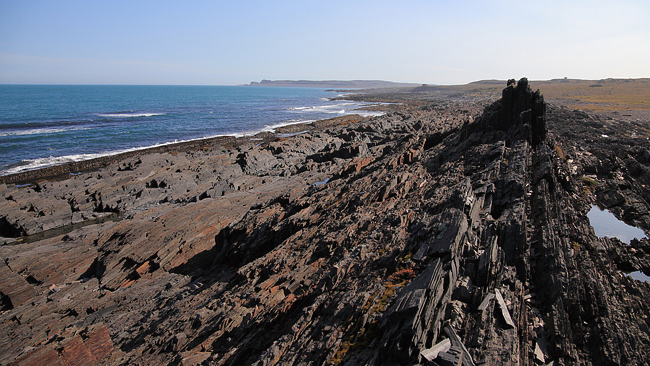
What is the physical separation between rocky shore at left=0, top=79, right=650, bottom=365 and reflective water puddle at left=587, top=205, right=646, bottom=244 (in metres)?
1.00

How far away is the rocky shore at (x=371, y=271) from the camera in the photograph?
8.89 metres

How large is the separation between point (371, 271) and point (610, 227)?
63.0ft

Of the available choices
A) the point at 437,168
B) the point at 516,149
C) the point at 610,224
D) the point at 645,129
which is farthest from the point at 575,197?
the point at 645,129

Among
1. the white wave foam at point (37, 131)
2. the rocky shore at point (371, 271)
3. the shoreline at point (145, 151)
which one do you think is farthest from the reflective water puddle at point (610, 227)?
the white wave foam at point (37, 131)

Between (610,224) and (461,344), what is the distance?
69.0ft

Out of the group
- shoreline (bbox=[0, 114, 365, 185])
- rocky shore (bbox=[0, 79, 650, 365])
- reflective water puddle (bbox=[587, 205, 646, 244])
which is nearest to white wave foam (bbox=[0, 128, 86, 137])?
shoreline (bbox=[0, 114, 365, 185])

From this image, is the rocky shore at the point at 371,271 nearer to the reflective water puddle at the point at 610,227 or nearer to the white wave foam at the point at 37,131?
the reflective water puddle at the point at 610,227

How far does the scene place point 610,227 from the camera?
20969 mm

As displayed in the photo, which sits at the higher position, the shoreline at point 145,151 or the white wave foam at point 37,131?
the white wave foam at point 37,131

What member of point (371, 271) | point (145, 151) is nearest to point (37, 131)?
point (145, 151)

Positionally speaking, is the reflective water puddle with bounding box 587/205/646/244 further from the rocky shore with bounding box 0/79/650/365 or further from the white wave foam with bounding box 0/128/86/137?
the white wave foam with bounding box 0/128/86/137

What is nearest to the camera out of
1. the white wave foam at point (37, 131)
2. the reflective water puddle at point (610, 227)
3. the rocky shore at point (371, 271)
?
the rocky shore at point (371, 271)

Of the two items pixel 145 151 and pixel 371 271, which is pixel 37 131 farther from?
pixel 371 271

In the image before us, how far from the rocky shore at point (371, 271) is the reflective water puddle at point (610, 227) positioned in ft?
3.28
